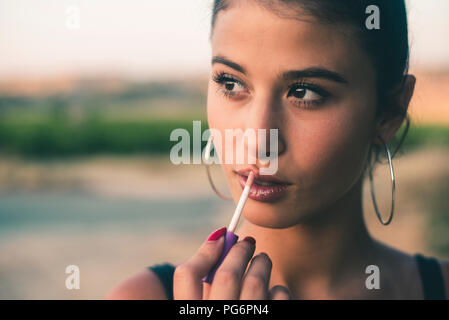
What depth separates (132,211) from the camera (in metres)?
7.72

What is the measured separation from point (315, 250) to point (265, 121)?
43cm

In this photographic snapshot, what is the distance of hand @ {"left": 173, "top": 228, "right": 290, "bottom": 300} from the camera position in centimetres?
84

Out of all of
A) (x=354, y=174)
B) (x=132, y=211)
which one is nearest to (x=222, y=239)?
(x=354, y=174)

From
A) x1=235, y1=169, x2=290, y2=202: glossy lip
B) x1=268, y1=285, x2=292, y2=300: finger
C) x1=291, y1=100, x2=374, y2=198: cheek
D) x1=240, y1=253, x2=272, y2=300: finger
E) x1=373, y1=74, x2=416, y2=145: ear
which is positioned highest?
x1=373, y1=74, x2=416, y2=145: ear

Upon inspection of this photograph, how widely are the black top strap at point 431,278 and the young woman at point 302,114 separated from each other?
20 centimetres

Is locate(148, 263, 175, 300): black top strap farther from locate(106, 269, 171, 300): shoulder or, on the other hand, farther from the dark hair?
the dark hair

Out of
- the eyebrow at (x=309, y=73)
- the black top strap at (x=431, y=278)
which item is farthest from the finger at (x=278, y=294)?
the black top strap at (x=431, y=278)

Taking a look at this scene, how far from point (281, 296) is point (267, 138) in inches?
13.1

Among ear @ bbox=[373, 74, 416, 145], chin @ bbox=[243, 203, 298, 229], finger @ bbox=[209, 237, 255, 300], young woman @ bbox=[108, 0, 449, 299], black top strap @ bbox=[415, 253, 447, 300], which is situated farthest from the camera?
black top strap @ bbox=[415, 253, 447, 300]

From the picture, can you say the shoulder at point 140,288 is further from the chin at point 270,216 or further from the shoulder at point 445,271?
the shoulder at point 445,271

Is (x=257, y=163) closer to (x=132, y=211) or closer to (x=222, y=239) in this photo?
(x=222, y=239)

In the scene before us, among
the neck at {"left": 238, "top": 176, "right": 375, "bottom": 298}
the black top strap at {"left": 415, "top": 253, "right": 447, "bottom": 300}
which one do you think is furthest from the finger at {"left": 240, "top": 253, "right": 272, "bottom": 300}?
the black top strap at {"left": 415, "top": 253, "right": 447, "bottom": 300}

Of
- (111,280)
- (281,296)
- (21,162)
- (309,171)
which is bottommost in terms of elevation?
(111,280)

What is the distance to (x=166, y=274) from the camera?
4.29ft
